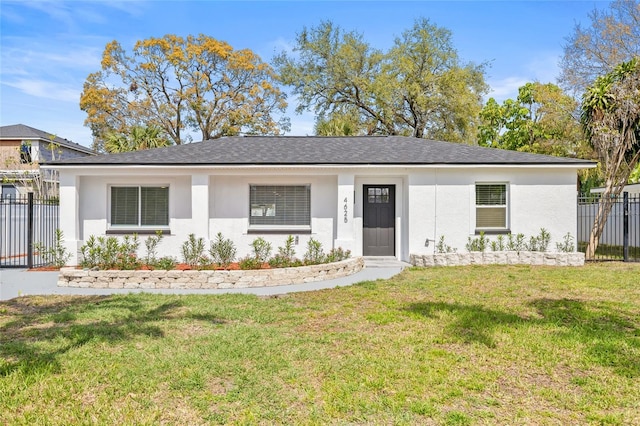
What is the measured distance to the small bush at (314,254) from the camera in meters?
11.1

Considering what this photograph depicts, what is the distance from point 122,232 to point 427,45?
25.4 metres

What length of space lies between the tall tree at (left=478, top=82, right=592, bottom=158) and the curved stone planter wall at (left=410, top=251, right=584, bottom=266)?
1425cm

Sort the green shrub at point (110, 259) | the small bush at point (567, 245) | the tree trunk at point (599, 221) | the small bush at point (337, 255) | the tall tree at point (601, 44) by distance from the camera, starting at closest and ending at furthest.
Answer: the green shrub at point (110, 259), the small bush at point (337, 255), the small bush at point (567, 245), the tree trunk at point (599, 221), the tall tree at point (601, 44)

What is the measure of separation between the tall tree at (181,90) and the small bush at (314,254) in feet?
70.4

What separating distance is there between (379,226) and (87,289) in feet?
28.7

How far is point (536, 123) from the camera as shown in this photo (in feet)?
96.2

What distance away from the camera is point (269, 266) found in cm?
1062

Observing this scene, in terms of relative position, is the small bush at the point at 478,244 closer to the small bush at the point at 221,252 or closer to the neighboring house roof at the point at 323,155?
the neighboring house roof at the point at 323,155

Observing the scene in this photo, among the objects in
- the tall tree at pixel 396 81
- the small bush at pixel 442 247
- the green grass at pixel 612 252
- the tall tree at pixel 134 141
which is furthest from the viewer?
the tall tree at pixel 396 81

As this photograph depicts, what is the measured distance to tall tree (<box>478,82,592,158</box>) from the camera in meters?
24.3

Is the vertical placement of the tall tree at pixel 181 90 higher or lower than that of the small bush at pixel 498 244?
higher

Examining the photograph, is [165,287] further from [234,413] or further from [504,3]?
[504,3]

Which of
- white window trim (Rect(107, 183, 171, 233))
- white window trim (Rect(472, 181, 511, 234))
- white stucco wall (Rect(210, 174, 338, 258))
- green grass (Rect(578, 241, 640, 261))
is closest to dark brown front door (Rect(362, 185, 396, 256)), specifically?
white stucco wall (Rect(210, 174, 338, 258))

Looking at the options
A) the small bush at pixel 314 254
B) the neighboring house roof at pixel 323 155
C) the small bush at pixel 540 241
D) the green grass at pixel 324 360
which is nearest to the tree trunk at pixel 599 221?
the neighboring house roof at pixel 323 155
